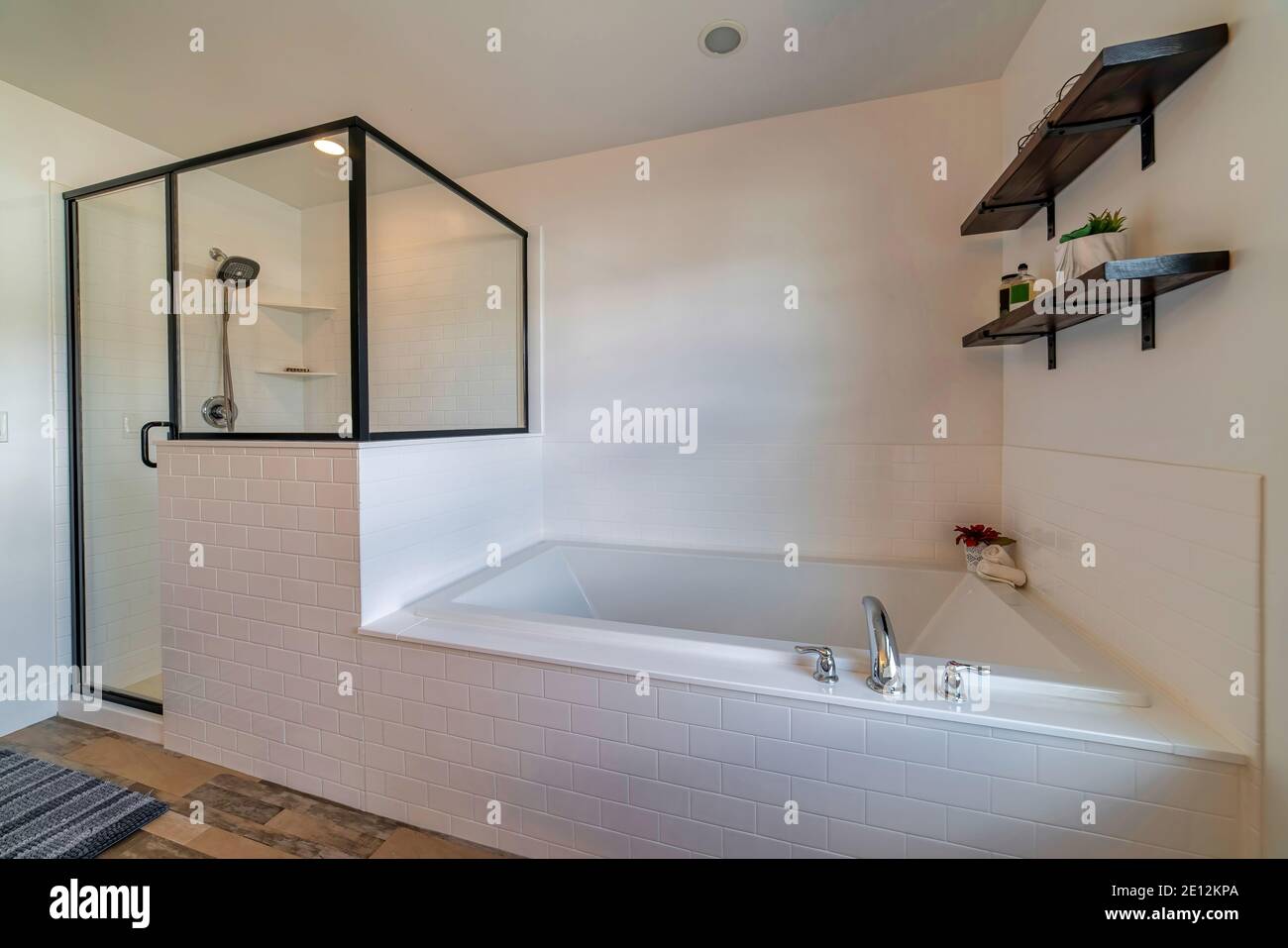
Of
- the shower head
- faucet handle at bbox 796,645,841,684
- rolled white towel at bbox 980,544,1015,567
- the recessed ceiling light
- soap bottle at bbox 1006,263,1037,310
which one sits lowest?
faucet handle at bbox 796,645,841,684

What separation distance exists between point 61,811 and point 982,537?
124 inches

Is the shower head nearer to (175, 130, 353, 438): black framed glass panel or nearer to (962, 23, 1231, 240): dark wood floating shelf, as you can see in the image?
(175, 130, 353, 438): black framed glass panel

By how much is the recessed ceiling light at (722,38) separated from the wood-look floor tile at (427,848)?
2.65 meters

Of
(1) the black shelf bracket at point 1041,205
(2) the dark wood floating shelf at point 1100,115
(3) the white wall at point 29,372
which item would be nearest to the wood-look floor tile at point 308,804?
(3) the white wall at point 29,372

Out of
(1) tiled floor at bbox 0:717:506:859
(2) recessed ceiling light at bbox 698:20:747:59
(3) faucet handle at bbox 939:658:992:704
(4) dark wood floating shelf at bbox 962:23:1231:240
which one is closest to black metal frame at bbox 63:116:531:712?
(1) tiled floor at bbox 0:717:506:859

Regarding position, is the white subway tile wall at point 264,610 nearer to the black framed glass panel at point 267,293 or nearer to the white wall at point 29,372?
the black framed glass panel at point 267,293

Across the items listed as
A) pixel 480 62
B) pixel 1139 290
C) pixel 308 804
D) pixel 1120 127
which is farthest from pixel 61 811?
pixel 1120 127

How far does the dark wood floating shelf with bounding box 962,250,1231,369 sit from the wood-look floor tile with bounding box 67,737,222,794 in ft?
9.50

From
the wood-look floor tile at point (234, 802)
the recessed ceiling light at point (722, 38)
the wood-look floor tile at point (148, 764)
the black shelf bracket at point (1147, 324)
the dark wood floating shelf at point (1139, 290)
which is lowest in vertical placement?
the wood-look floor tile at point (234, 802)

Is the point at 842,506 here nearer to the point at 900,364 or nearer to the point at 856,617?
the point at 856,617

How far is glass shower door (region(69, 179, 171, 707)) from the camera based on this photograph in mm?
2092

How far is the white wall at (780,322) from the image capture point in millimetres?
2006

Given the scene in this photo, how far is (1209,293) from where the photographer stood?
100cm
